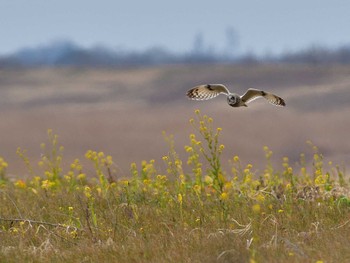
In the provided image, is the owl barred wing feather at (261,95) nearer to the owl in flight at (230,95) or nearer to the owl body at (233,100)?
the owl in flight at (230,95)

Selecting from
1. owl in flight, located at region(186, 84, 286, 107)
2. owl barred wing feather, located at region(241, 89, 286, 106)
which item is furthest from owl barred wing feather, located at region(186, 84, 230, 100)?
owl barred wing feather, located at region(241, 89, 286, 106)

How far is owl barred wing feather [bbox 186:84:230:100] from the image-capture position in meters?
6.33

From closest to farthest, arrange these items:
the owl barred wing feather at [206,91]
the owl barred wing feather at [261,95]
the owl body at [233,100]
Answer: the owl body at [233,100] → the owl barred wing feather at [261,95] → the owl barred wing feather at [206,91]

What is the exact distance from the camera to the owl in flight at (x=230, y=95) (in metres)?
5.97

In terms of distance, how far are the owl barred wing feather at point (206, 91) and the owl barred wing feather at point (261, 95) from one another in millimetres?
204

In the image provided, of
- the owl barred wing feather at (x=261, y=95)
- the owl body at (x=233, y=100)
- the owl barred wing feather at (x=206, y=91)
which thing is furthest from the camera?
the owl barred wing feather at (x=206, y=91)

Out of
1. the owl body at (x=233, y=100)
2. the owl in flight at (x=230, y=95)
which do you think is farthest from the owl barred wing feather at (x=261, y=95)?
the owl body at (x=233, y=100)

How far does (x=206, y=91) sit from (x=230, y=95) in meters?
0.55

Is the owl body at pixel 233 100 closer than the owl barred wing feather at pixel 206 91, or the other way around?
the owl body at pixel 233 100

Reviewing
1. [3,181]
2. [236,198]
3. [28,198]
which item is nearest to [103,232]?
[236,198]

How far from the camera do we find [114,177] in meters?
11.8

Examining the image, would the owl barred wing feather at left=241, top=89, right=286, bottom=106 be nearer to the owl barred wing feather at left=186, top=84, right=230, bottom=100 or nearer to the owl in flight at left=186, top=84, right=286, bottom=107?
the owl in flight at left=186, top=84, right=286, bottom=107

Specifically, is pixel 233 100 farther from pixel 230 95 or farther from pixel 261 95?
pixel 261 95

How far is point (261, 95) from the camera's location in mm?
6355
